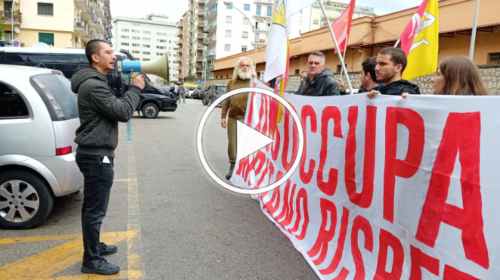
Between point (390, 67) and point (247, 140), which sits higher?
point (390, 67)

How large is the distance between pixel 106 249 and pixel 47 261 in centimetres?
47

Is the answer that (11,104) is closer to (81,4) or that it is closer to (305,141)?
(305,141)

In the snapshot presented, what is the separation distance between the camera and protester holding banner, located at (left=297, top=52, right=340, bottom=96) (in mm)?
4773

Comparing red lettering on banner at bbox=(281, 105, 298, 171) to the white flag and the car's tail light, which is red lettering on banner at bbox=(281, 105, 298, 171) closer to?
the white flag

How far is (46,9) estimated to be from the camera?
147 feet

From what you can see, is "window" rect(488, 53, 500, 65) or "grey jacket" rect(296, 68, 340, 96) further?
"window" rect(488, 53, 500, 65)

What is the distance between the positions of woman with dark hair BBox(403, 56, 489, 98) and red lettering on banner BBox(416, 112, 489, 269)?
2.56 feet

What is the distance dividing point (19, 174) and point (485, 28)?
2117cm

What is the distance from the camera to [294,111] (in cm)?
471

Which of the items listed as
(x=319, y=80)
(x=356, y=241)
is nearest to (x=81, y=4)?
(x=319, y=80)

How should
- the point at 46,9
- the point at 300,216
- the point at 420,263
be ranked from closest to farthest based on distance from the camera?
the point at 420,263 → the point at 300,216 → the point at 46,9

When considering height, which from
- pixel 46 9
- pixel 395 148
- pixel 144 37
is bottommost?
pixel 395 148

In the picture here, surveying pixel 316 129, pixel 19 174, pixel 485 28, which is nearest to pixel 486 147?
pixel 316 129
